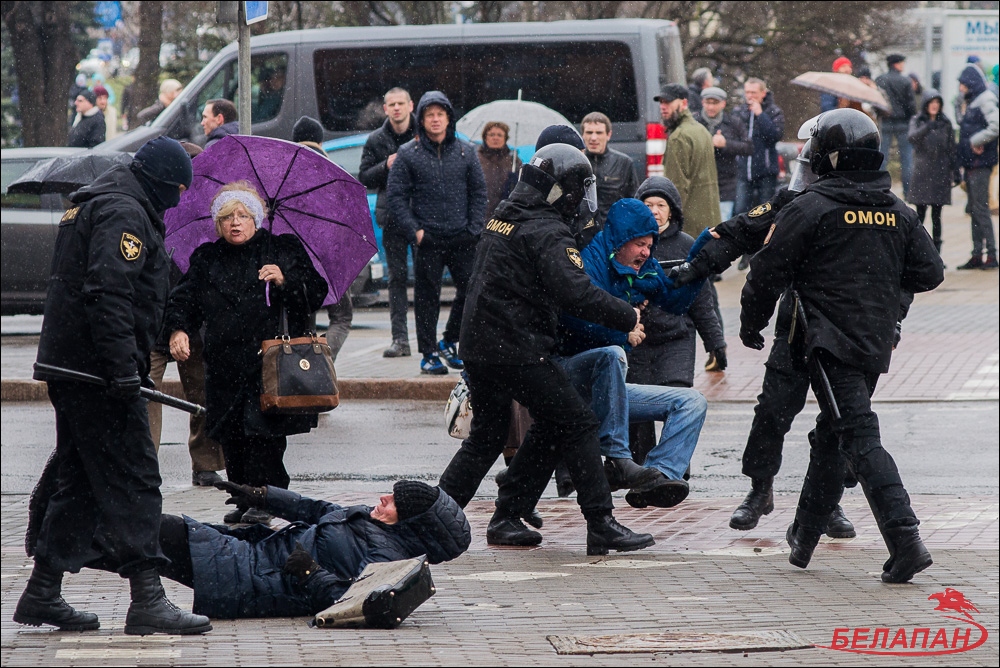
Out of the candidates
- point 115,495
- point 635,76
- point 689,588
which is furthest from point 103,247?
point 635,76

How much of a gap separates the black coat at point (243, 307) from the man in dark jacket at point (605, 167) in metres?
3.67

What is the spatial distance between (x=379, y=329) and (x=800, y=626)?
32.5 feet

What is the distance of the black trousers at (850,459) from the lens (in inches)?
258

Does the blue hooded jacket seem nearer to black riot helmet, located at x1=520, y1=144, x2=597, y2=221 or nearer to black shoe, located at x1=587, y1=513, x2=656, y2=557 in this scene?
black riot helmet, located at x1=520, y1=144, x2=597, y2=221

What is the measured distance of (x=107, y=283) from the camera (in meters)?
5.66

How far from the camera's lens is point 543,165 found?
704 cm

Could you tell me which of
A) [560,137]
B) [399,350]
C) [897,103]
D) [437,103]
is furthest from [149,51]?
[560,137]

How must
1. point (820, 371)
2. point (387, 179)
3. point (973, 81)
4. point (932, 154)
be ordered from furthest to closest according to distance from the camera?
point (973, 81), point (932, 154), point (387, 179), point (820, 371)

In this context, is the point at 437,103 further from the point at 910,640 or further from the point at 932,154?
the point at 932,154

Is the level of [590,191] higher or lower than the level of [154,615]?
higher

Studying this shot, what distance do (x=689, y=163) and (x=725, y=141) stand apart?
3.11 meters

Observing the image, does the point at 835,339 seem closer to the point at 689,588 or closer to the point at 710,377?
the point at 689,588

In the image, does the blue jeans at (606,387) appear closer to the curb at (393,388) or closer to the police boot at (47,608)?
the police boot at (47,608)

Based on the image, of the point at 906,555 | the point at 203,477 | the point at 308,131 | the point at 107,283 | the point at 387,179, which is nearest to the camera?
the point at 107,283
